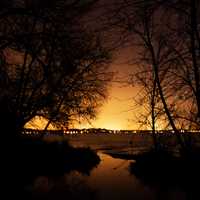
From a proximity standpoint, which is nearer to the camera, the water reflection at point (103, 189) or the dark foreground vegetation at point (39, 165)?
the water reflection at point (103, 189)

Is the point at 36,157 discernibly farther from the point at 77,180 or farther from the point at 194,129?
the point at 194,129

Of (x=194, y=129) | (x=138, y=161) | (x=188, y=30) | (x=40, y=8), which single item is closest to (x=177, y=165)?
(x=138, y=161)

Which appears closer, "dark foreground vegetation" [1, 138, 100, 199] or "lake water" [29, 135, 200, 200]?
"lake water" [29, 135, 200, 200]

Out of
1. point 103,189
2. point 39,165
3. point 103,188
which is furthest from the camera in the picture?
point 39,165

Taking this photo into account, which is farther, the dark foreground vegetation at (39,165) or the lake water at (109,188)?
the dark foreground vegetation at (39,165)

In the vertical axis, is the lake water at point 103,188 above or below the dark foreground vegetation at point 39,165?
below

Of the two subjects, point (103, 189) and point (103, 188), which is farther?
point (103, 188)

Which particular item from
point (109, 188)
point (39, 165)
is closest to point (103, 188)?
point (109, 188)

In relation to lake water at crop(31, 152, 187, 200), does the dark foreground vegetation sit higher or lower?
higher

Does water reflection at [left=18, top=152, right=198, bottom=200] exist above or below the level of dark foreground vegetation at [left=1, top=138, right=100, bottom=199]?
below

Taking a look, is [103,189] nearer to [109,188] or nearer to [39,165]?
[109,188]

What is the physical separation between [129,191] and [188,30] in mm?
11652

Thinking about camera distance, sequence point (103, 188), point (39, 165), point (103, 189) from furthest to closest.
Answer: point (39, 165), point (103, 188), point (103, 189)

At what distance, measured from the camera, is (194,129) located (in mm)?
11523
